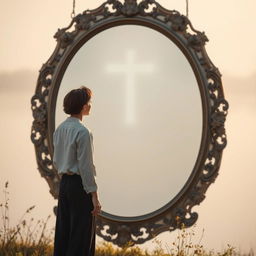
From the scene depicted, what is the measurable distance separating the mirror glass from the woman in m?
0.75

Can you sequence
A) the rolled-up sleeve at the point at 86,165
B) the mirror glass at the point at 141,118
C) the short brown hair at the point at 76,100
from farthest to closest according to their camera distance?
the mirror glass at the point at 141,118
the short brown hair at the point at 76,100
the rolled-up sleeve at the point at 86,165

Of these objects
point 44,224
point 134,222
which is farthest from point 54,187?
point 134,222

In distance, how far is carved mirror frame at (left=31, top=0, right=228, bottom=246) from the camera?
3609 millimetres

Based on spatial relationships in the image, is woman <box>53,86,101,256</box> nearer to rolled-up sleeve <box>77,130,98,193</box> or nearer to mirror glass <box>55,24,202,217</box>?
rolled-up sleeve <box>77,130,98,193</box>

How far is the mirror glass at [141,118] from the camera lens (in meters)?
3.61

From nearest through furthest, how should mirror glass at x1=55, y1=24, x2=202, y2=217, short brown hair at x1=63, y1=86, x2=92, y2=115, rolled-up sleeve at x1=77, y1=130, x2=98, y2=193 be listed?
rolled-up sleeve at x1=77, y1=130, x2=98, y2=193, short brown hair at x1=63, y1=86, x2=92, y2=115, mirror glass at x1=55, y1=24, x2=202, y2=217

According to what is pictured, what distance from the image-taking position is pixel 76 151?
2844 millimetres

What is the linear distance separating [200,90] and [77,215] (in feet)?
3.84

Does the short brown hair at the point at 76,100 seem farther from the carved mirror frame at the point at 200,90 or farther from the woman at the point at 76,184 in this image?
the carved mirror frame at the point at 200,90

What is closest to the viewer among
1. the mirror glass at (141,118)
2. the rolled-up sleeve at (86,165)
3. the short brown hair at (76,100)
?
the rolled-up sleeve at (86,165)

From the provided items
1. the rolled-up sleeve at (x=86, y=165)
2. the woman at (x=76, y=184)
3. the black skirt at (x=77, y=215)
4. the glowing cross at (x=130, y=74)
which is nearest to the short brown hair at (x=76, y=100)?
the woman at (x=76, y=184)

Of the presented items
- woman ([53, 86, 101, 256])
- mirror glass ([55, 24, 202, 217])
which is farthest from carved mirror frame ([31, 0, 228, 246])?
woman ([53, 86, 101, 256])

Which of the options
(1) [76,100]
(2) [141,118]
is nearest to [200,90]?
(2) [141,118]

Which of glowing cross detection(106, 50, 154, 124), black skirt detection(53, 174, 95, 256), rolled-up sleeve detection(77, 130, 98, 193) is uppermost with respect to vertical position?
glowing cross detection(106, 50, 154, 124)
